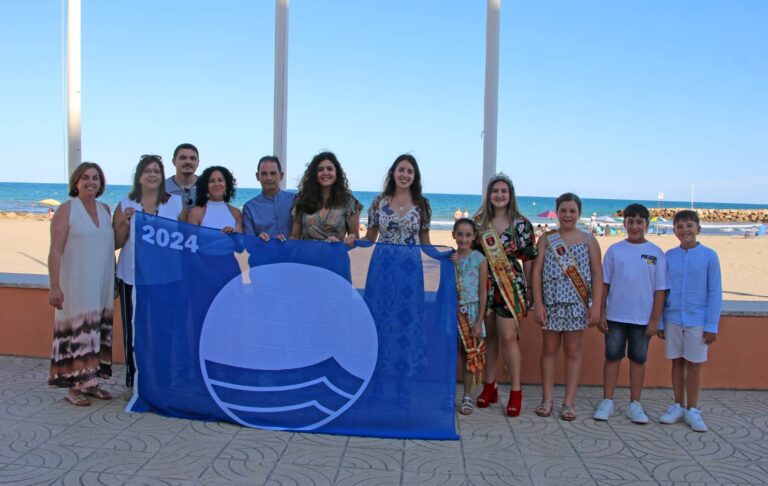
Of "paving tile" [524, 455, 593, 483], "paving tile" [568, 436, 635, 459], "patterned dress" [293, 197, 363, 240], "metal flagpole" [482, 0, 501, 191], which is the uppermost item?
"metal flagpole" [482, 0, 501, 191]

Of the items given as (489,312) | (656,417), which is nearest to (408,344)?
(489,312)

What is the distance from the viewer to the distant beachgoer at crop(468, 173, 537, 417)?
Result: 4.21m

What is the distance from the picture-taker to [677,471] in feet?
11.1

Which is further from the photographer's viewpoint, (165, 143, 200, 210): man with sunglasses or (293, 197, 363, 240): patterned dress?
(165, 143, 200, 210): man with sunglasses

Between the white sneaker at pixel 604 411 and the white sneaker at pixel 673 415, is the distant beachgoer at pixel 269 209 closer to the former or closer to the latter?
the white sneaker at pixel 604 411

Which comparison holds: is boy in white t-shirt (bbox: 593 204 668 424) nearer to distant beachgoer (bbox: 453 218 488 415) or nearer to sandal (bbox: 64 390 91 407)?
distant beachgoer (bbox: 453 218 488 415)

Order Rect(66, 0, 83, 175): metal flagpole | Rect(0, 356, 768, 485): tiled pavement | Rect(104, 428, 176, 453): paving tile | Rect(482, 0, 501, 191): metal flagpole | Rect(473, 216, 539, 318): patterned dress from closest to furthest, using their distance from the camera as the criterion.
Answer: Rect(0, 356, 768, 485): tiled pavement
Rect(104, 428, 176, 453): paving tile
Rect(473, 216, 539, 318): patterned dress
Rect(482, 0, 501, 191): metal flagpole
Rect(66, 0, 83, 175): metal flagpole

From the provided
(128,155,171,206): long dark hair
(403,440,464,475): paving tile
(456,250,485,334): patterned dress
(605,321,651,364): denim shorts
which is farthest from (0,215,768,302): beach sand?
(128,155,171,206): long dark hair

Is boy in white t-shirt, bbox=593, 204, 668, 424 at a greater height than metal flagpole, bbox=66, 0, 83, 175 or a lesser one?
lesser

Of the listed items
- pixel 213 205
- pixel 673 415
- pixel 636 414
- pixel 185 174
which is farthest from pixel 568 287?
pixel 185 174

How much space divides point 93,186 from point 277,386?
6.29ft

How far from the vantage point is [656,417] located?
4.33m

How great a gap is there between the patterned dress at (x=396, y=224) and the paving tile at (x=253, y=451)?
5.04ft

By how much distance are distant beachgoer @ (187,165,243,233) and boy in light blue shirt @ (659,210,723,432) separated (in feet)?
9.83
